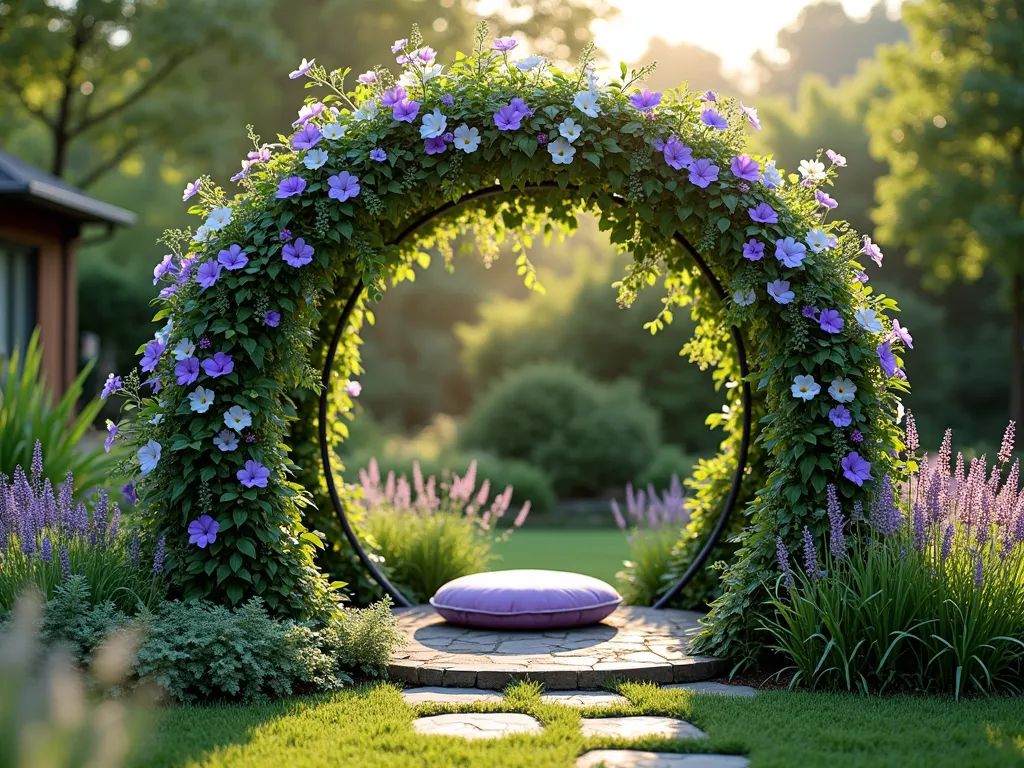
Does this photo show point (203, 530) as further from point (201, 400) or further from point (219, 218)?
point (219, 218)

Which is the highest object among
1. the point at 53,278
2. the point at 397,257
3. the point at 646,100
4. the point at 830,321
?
the point at 53,278

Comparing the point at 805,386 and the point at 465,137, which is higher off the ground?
the point at 465,137

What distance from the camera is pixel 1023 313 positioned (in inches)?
623

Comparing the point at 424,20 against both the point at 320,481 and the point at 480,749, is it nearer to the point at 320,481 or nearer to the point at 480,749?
the point at 320,481

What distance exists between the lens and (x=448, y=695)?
4320 millimetres

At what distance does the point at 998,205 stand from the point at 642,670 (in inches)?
474

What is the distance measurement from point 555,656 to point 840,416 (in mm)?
1656

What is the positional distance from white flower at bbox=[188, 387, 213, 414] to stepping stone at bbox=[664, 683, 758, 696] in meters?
2.30

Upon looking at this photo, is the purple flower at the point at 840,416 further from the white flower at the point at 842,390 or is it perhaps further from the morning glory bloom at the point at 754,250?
the morning glory bloom at the point at 754,250

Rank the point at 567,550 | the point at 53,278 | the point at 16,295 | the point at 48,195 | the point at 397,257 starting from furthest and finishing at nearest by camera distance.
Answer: the point at 53,278
the point at 16,295
the point at 48,195
the point at 567,550
the point at 397,257

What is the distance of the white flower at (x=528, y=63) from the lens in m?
4.93

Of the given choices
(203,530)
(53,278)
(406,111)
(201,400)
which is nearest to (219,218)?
(201,400)

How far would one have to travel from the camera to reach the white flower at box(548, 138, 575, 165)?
15.5 feet

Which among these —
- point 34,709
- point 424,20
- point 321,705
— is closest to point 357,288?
point 321,705
